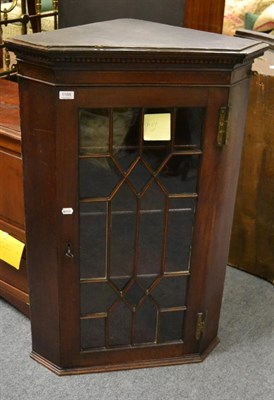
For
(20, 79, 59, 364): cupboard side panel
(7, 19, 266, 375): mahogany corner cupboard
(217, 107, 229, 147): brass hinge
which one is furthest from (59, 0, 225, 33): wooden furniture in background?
(20, 79, 59, 364): cupboard side panel

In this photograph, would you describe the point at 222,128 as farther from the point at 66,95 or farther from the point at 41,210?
the point at 41,210

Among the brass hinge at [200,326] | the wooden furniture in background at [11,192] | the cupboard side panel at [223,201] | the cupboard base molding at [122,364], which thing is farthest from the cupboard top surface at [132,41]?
the cupboard base molding at [122,364]

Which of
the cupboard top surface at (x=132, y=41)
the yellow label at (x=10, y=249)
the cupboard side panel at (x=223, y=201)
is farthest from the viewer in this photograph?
the yellow label at (x=10, y=249)

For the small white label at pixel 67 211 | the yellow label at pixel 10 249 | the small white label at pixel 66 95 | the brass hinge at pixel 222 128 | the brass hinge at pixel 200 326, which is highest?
the small white label at pixel 66 95

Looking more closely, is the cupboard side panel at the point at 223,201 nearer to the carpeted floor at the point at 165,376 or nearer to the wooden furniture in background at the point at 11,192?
the carpeted floor at the point at 165,376

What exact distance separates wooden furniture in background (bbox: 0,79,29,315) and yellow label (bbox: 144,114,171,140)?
1.50 feet

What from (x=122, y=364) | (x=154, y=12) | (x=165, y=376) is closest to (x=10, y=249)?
(x=122, y=364)

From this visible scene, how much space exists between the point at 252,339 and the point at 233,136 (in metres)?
0.83

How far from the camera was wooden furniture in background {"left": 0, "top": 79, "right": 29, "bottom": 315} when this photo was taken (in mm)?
1751

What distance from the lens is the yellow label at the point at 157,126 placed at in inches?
57.5

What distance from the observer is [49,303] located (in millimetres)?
1706

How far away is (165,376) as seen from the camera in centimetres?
181

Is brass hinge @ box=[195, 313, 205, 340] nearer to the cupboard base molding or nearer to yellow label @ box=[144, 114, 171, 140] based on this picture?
the cupboard base molding

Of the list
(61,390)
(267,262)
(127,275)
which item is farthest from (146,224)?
(267,262)
